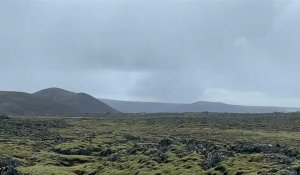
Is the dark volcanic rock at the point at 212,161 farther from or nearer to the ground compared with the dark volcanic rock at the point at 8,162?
farther from the ground

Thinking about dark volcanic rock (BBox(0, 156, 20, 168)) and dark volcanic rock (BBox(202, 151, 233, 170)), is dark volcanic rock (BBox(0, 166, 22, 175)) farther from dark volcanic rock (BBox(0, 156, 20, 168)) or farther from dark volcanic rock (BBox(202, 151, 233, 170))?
dark volcanic rock (BBox(202, 151, 233, 170))

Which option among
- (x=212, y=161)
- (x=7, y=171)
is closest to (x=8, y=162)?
(x=7, y=171)

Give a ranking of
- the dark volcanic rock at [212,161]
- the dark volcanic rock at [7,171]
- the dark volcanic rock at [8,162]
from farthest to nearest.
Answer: the dark volcanic rock at [8,162] < the dark volcanic rock at [212,161] < the dark volcanic rock at [7,171]

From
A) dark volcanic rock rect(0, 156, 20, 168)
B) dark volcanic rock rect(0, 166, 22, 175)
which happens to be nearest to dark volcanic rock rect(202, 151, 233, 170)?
dark volcanic rock rect(0, 166, 22, 175)

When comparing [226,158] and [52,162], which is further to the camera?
[52,162]

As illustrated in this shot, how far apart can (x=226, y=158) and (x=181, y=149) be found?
1438 cm

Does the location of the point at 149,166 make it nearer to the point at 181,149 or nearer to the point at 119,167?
the point at 119,167

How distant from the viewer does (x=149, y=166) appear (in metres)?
55.9

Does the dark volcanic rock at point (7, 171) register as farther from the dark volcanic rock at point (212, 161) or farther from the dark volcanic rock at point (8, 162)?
the dark volcanic rock at point (212, 161)

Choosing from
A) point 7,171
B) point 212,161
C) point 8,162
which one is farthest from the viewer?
point 8,162

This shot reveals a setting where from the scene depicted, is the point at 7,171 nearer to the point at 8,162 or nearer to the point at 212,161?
the point at 8,162

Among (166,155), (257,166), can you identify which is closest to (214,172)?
(257,166)

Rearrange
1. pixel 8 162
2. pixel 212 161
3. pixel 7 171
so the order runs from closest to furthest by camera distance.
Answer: pixel 7 171 → pixel 212 161 → pixel 8 162

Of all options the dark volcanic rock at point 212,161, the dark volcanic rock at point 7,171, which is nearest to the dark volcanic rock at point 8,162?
the dark volcanic rock at point 7,171
